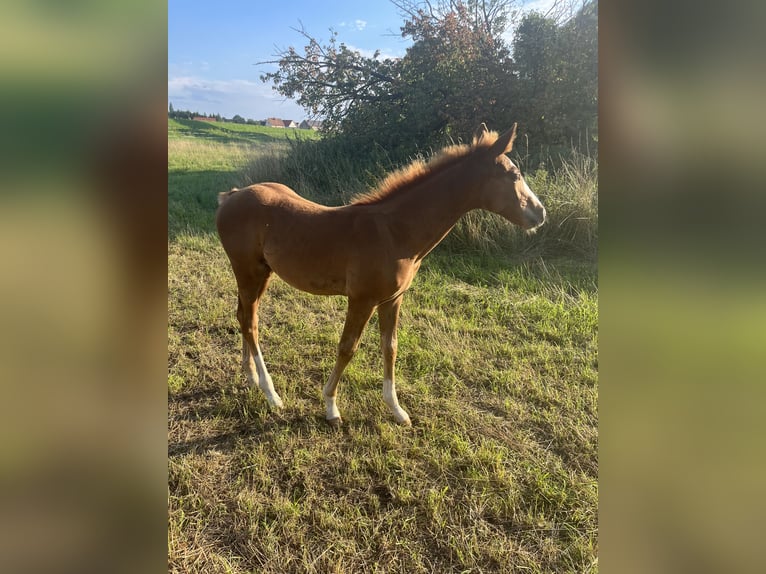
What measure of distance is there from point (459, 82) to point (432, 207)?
20.1 feet

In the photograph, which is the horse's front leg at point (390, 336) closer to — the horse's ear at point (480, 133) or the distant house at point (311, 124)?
the horse's ear at point (480, 133)

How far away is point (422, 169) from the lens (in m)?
2.33

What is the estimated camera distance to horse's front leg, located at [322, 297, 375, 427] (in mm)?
2346

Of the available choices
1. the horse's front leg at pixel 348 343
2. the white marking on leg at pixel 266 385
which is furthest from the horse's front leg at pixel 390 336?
the white marking on leg at pixel 266 385

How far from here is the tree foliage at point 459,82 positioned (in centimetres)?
704

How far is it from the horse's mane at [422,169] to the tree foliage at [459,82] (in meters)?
5.02

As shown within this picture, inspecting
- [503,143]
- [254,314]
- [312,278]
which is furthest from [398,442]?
[503,143]

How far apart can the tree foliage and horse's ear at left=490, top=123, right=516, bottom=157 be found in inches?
200
